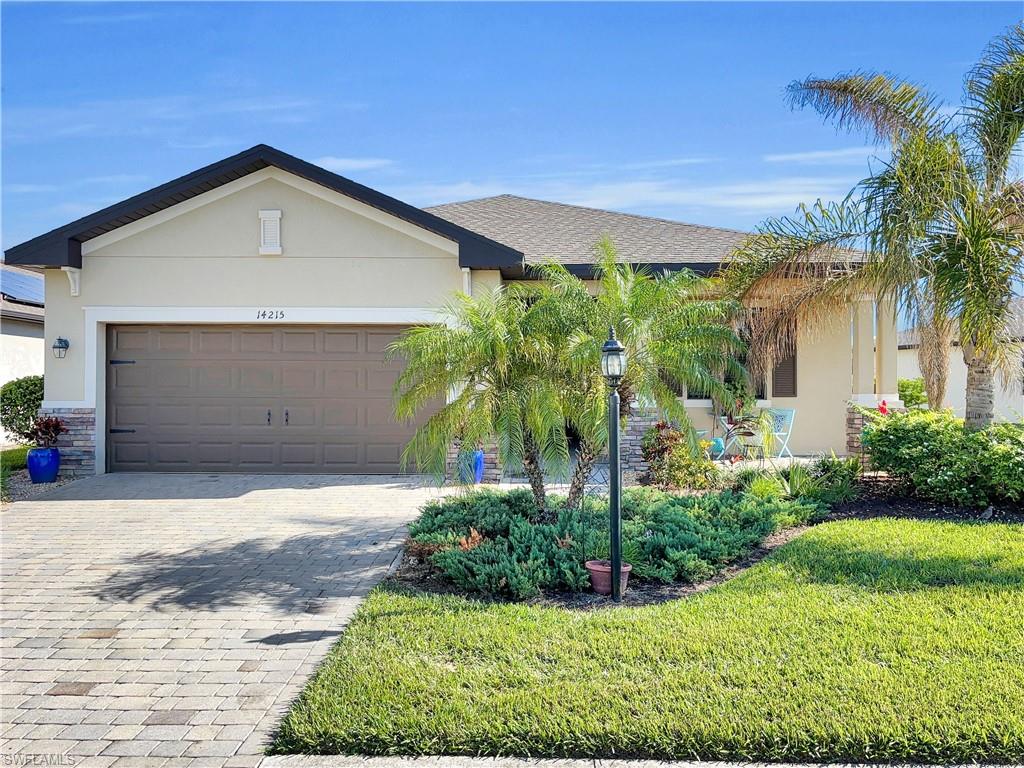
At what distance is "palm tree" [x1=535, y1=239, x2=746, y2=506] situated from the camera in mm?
7148

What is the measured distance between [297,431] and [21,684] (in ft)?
25.5

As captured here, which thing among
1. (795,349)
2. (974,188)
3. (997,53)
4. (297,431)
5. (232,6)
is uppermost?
(232,6)

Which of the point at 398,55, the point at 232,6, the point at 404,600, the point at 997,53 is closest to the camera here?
the point at 404,600

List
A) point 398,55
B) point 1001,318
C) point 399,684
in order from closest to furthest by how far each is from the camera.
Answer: point 399,684 < point 1001,318 < point 398,55

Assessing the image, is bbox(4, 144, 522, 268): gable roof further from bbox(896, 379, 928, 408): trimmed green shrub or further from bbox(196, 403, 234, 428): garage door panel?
bbox(896, 379, 928, 408): trimmed green shrub

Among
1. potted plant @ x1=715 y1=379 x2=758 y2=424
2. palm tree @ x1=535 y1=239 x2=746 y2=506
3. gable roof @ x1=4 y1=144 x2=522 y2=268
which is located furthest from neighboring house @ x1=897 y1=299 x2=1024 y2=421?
palm tree @ x1=535 y1=239 x2=746 y2=506

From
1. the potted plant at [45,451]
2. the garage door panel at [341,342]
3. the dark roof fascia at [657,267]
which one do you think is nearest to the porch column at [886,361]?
the dark roof fascia at [657,267]

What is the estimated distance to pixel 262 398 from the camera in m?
12.0

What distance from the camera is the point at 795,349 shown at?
13.3 meters

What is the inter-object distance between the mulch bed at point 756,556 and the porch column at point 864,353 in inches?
125

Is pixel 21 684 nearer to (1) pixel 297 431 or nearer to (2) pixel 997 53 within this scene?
(1) pixel 297 431

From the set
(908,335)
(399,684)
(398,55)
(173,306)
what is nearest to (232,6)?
(398,55)

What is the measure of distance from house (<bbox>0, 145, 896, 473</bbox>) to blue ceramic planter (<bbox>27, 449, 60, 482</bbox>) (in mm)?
488

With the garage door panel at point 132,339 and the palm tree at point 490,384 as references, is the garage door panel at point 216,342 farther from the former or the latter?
the palm tree at point 490,384
